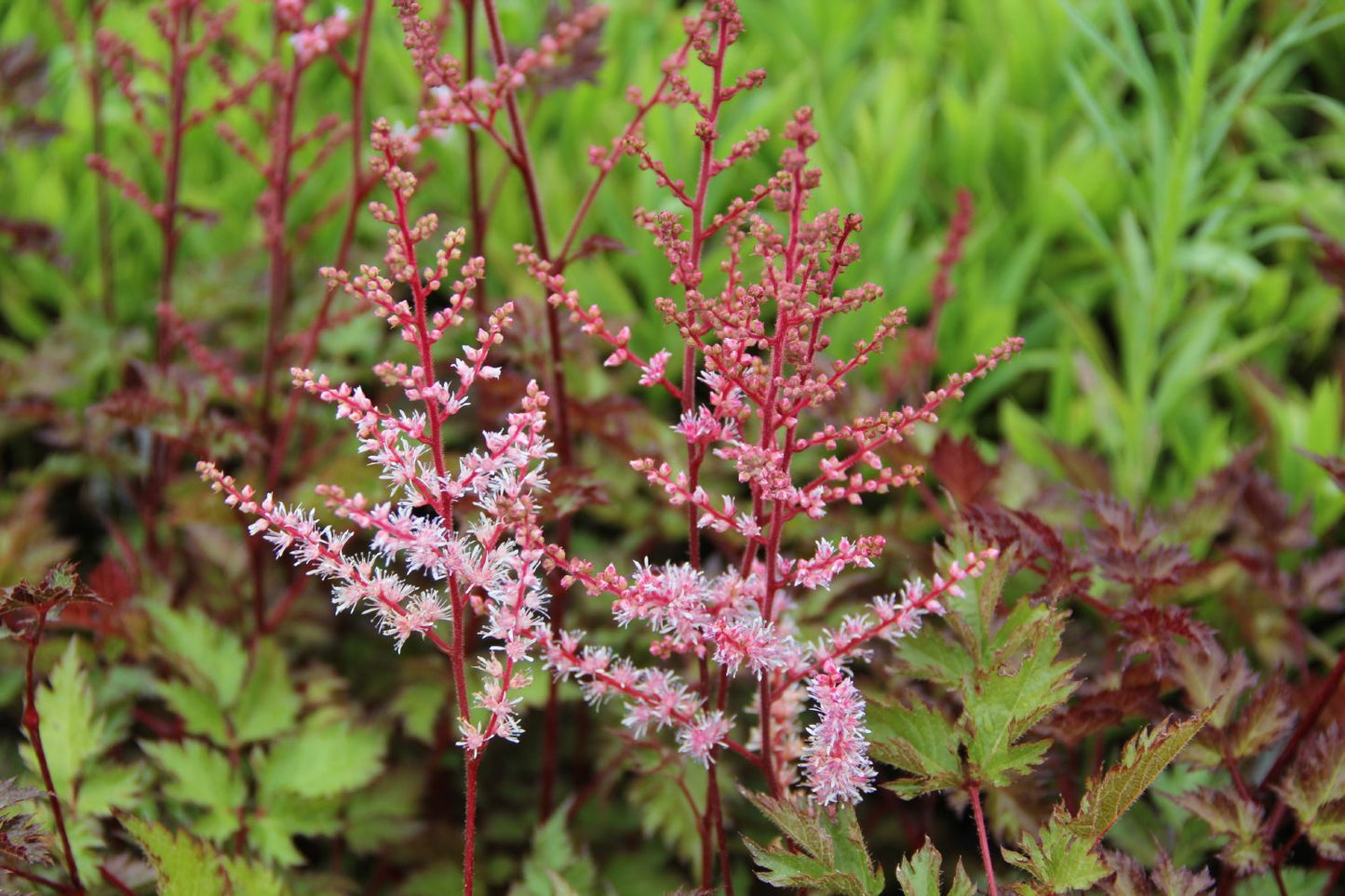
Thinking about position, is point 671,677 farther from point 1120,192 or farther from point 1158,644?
point 1120,192

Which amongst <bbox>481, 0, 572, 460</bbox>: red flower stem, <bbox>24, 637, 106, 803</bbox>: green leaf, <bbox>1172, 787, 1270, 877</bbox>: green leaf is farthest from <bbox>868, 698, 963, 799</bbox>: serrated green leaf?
<bbox>24, 637, 106, 803</bbox>: green leaf

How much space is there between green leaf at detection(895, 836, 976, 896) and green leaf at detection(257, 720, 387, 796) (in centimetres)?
79

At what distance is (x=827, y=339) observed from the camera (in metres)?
1.05

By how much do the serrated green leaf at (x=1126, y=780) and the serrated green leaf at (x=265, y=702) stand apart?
3.54ft

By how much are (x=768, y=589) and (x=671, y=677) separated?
0.51ft

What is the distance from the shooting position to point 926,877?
1097 mm

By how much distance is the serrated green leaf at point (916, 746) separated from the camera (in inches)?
44.1

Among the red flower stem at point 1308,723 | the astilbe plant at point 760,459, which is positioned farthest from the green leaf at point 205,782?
the red flower stem at point 1308,723

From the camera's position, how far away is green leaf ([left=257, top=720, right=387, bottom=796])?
154cm

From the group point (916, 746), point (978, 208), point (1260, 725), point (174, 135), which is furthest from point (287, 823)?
point (978, 208)

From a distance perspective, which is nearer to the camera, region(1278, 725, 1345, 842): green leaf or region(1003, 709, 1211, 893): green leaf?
region(1003, 709, 1211, 893): green leaf

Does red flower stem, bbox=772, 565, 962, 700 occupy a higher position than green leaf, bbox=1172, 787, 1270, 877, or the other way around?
red flower stem, bbox=772, 565, 962, 700

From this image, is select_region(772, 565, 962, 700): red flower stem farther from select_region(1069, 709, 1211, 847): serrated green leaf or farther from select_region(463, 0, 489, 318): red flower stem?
select_region(463, 0, 489, 318): red flower stem

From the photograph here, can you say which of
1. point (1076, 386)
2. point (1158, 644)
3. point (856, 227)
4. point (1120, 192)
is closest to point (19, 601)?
point (856, 227)
